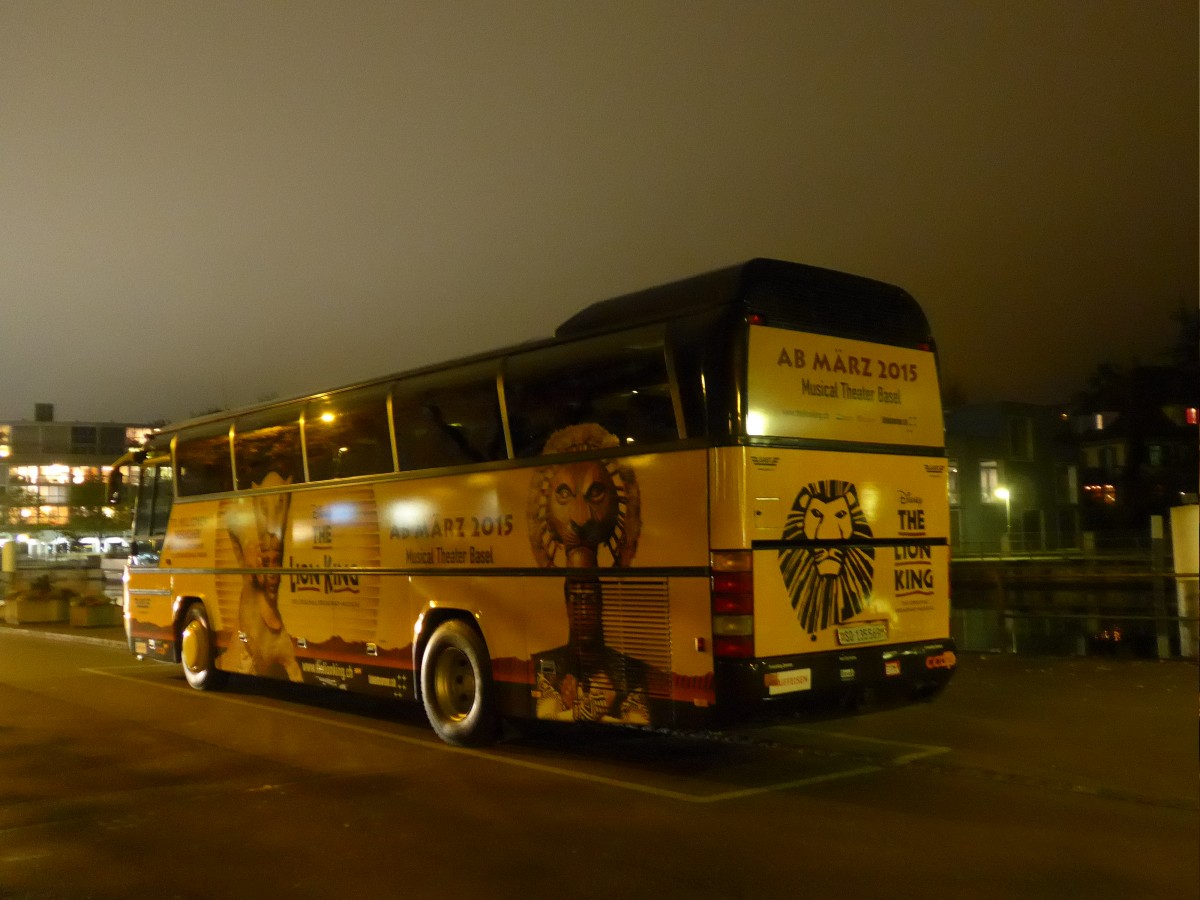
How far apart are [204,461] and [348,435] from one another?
4019 millimetres

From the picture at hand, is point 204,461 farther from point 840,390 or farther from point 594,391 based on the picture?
point 840,390

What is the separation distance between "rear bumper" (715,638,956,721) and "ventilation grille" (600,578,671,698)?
0.58m

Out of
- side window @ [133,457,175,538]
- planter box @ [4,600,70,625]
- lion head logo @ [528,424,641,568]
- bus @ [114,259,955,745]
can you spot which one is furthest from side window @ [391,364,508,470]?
planter box @ [4,600,70,625]

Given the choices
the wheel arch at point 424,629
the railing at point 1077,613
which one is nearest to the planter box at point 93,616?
the wheel arch at point 424,629

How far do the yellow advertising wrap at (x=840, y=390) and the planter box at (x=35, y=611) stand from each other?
25.8 metres

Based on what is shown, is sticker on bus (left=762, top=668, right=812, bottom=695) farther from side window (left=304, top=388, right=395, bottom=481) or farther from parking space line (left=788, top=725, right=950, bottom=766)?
side window (left=304, top=388, right=395, bottom=481)

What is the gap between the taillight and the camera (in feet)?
27.2

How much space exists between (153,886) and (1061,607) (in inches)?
1288

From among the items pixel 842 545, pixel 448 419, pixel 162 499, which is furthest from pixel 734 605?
pixel 162 499

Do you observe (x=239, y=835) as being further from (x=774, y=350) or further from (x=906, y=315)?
(x=906, y=315)

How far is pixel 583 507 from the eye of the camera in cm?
955

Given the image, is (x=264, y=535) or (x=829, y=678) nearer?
Answer: (x=829, y=678)

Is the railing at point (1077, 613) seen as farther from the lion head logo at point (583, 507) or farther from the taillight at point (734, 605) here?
the lion head logo at point (583, 507)

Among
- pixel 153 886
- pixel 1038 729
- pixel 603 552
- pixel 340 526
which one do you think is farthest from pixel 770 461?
pixel 340 526
